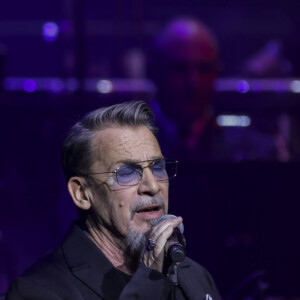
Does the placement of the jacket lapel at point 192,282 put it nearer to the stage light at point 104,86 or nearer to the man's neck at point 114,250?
the man's neck at point 114,250

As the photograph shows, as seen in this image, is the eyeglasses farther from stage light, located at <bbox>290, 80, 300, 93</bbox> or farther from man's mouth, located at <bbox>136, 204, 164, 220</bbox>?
stage light, located at <bbox>290, 80, 300, 93</bbox>

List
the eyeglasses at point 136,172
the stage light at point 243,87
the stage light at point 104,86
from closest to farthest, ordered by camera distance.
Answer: the eyeglasses at point 136,172 < the stage light at point 104,86 < the stage light at point 243,87

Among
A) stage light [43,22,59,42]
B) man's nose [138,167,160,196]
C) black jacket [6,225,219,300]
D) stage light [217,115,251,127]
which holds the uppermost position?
stage light [43,22,59,42]

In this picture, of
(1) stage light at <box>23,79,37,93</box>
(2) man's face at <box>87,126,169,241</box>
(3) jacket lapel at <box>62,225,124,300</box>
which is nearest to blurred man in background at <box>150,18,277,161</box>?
(1) stage light at <box>23,79,37,93</box>

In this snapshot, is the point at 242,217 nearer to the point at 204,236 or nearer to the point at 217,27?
the point at 204,236

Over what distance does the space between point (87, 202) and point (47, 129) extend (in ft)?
4.99

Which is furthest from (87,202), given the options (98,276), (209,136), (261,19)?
(261,19)

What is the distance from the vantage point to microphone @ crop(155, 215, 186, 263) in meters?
2.40

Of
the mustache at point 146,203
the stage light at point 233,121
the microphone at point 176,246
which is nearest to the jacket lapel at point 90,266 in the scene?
the mustache at point 146,203

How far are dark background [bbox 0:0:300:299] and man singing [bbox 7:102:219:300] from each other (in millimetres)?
1210

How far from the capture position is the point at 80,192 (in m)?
2.89

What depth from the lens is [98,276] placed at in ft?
8.92

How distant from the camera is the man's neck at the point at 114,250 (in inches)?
111

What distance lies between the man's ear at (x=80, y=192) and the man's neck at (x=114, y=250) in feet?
0.36
